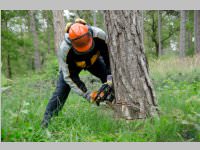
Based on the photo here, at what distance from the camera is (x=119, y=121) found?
3.87 metres

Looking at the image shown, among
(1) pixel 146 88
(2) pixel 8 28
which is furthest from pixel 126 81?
(2) pixel 8 28

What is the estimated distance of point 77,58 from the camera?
14.6 ft

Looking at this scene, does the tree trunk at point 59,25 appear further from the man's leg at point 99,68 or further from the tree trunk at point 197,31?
the tree trunk at point 197,31

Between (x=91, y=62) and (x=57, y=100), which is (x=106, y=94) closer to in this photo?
(x=91, y=62)

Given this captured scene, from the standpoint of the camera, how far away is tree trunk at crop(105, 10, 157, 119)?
3.84 metres

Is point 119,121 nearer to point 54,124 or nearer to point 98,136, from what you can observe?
point 98,136

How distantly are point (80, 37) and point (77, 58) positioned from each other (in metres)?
0.55

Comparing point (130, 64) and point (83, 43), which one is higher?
point (83, 43)

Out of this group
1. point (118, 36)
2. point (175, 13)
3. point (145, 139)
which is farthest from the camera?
point (175, 13)

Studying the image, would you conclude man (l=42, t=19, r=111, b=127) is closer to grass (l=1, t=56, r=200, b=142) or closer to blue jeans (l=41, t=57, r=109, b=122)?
blue jeans (l=41, t=57, r=109, b=122)

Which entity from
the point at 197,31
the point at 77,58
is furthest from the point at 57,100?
the point at 197,31

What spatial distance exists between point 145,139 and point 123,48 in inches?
47.2

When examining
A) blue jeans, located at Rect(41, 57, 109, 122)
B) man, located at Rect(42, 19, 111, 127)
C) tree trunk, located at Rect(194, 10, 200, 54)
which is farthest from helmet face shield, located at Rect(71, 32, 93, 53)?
tree trunk, located at Rect(194, 10, 200, 54)

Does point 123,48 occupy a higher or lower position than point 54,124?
higher
